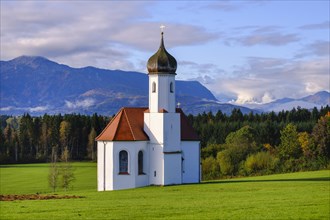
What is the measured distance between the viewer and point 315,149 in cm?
8131

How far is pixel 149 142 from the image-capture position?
1956 inches

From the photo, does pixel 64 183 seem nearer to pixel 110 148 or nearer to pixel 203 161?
pixel 110 148

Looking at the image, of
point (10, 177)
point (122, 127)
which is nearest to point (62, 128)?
point (10, 177)

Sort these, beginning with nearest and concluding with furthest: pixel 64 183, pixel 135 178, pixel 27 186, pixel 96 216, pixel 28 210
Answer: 1. pixel 96 216
2. pixel 28 210
3. pixel 135 178
4. pixel 64 183
5. pixel 27 186

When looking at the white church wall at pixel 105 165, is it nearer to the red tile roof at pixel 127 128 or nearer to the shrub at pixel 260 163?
the red tile roof at pixel 127 128

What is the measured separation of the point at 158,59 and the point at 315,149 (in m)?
40.1

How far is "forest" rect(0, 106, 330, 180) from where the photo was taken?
79062 mm

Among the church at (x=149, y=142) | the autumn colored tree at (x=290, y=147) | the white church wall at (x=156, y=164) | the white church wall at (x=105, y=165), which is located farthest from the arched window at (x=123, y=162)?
the autumn colored tree at (x=290, y=147)

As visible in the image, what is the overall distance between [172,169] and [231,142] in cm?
4412

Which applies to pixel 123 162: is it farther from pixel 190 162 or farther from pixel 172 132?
pixel 190 162

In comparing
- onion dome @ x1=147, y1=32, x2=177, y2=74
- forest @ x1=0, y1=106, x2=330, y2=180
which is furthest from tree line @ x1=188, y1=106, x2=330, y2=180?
onion dome @ x1=147, y1=32, x2=177, y2=74

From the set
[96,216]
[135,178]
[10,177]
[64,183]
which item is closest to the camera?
[96,216]

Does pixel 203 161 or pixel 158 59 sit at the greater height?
pixel 158 59

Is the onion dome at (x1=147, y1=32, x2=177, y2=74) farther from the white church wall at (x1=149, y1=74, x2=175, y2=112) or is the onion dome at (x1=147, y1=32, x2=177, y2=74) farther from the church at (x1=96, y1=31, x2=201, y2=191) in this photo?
the white church wall at (x1=149, y1=74, x2=175, y2=112)
